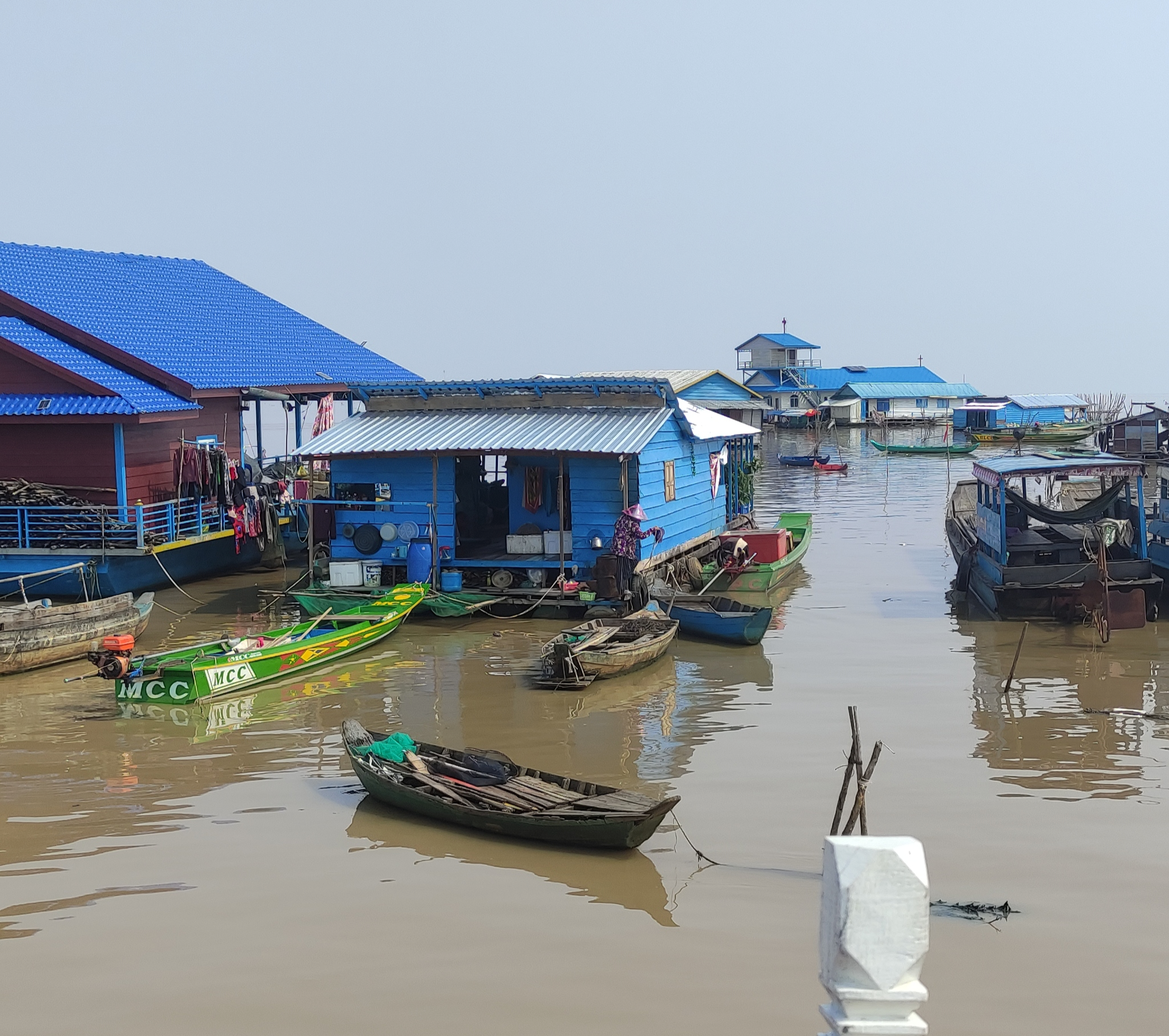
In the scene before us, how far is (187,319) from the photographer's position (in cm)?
3003

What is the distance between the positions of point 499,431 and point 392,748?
10172 millimetres

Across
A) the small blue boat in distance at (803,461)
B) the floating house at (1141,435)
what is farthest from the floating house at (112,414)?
the small blue boat in distance at (803,461)

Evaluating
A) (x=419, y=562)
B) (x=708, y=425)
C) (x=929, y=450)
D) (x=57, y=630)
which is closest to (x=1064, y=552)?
(x=708, y=425)

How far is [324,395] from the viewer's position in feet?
101

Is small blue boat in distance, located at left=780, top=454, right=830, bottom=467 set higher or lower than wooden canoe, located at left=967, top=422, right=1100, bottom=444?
lower

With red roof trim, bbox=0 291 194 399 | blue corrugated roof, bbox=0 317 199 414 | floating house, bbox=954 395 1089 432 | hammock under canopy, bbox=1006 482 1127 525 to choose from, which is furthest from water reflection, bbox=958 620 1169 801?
floating house, bbox=954 395 1089 432

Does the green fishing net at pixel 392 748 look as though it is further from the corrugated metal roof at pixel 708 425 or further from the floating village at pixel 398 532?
the corrugated metal roof at pixel 708 425

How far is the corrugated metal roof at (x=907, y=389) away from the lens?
9300 cm

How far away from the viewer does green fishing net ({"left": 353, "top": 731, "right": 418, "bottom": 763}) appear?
12.2 meters

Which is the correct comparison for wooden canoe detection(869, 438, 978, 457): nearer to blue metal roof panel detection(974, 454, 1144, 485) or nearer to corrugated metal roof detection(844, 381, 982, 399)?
corrugated metal roof detection(844, 381, 982, 399)

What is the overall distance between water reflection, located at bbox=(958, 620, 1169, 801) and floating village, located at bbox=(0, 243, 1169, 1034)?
0.43 meters

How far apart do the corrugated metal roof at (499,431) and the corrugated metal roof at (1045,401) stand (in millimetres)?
72644

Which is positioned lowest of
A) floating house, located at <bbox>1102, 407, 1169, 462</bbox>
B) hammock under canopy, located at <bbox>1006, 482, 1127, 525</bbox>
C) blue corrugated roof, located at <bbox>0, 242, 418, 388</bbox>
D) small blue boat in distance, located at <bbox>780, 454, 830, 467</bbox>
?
hammock under canopy, located at <bbox>1006, 482, 1127, 525</bbox>

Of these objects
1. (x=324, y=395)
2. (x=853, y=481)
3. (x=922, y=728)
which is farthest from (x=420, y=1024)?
(x=853, y=481)
